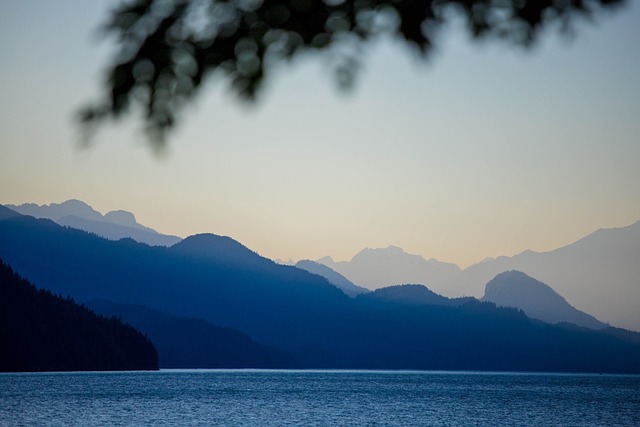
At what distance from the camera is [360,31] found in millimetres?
3770

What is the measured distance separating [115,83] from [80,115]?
24 cm

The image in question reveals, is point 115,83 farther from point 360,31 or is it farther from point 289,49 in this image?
point 360,31

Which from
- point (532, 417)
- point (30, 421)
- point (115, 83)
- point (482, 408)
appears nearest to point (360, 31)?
point (115, 83)

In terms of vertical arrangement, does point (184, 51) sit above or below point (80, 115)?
above

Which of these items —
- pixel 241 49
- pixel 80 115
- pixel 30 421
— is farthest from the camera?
pixel 30 421

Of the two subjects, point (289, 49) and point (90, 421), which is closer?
point (289, 49)

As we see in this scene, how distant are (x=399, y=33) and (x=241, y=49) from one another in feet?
2.39

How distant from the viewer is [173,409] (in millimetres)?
119312

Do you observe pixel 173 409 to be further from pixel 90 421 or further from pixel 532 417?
pixel 532 417

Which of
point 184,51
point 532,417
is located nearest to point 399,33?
point 184,51

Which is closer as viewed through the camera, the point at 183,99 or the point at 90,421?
the point at 183,99

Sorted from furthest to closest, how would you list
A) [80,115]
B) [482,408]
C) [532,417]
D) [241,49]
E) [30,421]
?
[482,408] < [532,417] < [30,421] < [241,49] < [80,115]

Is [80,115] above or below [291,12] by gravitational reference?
below

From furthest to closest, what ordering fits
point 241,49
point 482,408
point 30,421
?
1. point 482,408
2. point 30,421
3. point 241,49
